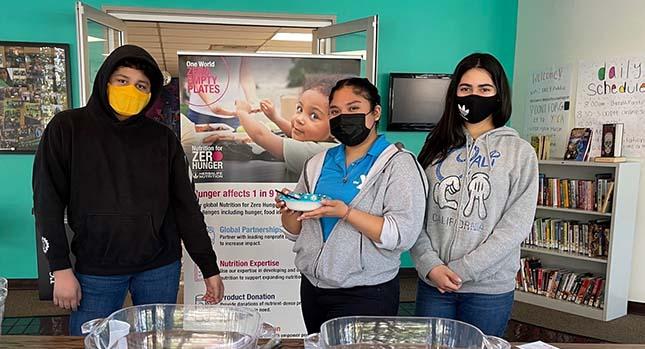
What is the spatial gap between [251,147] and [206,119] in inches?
10.9

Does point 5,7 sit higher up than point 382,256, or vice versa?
point 5,7

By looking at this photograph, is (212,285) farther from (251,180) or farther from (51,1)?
(51,1)

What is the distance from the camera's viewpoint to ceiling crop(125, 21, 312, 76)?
5.19 metres

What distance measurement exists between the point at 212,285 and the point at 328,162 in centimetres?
62

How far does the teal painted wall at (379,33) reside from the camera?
12.0 ft

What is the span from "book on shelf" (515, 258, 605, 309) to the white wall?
292 millimetres

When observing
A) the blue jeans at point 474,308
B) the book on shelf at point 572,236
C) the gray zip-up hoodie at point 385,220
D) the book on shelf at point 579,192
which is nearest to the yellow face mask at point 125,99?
the gray zip-up hoodie at point 385,220

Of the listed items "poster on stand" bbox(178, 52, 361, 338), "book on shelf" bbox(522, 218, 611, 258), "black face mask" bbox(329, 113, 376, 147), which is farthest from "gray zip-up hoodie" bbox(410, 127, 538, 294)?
"book on shelf" bbox(522, 218, 611, 258)

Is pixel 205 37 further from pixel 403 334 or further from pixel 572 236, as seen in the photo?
pixel 403 334

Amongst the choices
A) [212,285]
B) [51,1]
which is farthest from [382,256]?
[51,1]

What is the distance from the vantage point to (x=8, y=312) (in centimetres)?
338

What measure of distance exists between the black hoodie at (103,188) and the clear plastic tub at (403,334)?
774 millimetres

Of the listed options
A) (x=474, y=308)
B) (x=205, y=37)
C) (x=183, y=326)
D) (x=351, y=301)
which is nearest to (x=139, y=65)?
(x=183, y=326)

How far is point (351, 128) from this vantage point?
1470 millimetres
